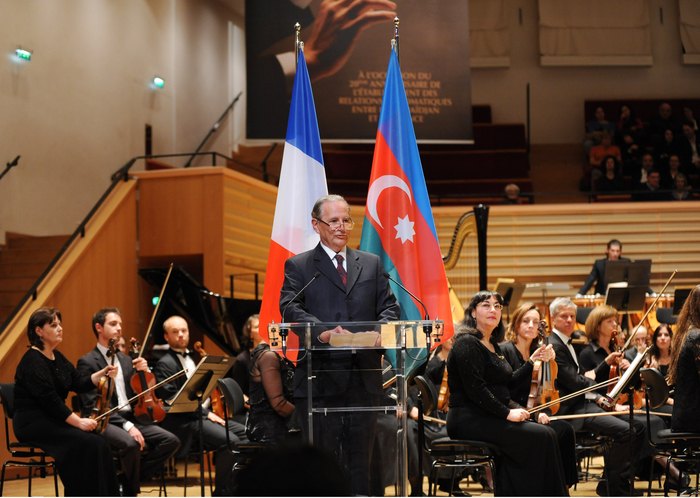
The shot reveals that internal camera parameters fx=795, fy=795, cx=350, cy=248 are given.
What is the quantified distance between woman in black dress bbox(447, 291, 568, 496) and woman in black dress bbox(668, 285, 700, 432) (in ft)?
2.71

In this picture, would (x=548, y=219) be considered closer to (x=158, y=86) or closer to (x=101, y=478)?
(x=158, y=86)

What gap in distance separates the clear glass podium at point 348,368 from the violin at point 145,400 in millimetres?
2392

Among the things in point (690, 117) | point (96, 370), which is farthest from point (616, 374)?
point (690, 117)

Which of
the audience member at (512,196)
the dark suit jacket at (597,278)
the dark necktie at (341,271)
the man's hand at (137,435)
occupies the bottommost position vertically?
the man's hand at (137,435)

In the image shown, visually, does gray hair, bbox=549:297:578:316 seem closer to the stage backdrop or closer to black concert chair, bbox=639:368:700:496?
black concert chair, bbox=639:368:700:496

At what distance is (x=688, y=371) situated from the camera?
13.8 feet

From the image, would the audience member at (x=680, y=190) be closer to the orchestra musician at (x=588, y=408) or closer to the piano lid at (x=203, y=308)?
the orchestra musician at (x=588, y=408)

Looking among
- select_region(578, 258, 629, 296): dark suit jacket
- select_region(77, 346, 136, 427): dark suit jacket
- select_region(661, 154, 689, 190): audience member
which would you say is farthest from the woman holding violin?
select_region(661, 154, 689, 190): audience member

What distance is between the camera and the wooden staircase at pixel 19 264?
7906mm

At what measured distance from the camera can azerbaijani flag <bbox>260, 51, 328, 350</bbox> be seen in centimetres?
446

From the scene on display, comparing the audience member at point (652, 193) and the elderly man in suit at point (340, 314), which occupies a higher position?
the audience member at point (652, 193)

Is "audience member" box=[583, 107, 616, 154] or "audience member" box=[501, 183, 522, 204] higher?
"audience member" box=[583, 107, 616, 154]

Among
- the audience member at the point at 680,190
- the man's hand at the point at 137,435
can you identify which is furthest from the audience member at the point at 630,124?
the man's hand at the point at 137,435

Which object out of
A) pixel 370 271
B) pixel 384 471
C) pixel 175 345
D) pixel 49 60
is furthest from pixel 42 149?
pixel 384 471
